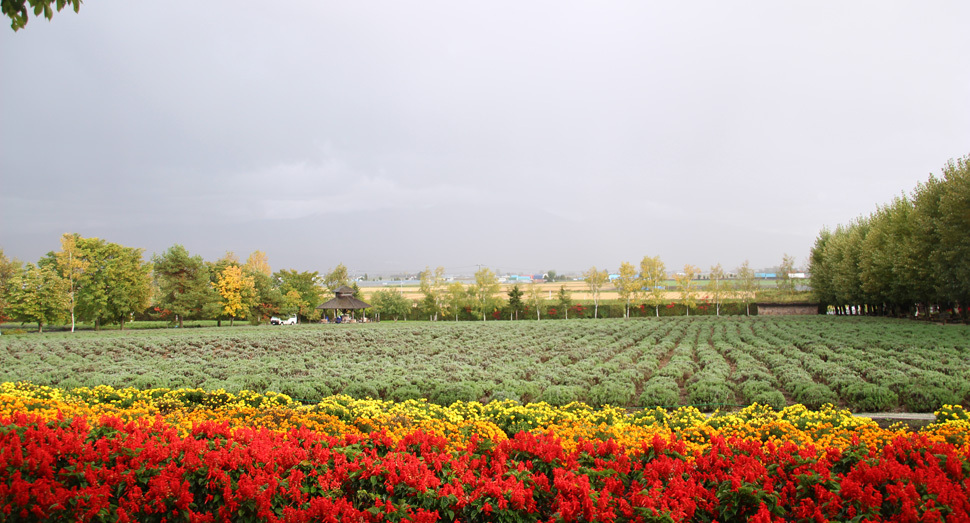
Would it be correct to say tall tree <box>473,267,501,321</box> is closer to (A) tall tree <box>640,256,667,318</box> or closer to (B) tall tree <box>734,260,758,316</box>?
(A) tall tree <box>640,256,667,318</box>

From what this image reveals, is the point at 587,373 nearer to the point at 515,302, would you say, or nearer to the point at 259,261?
the point at 515,302

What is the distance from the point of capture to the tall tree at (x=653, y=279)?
7050 cm

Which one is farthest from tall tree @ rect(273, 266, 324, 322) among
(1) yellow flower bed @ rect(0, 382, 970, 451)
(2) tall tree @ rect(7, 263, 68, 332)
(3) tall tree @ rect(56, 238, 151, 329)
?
(1) yellow flower bed @ rect(0, 382, 970, 451)

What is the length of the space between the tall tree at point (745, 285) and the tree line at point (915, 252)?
56.9 ft

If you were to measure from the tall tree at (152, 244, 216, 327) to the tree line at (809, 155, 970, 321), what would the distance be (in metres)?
56.9

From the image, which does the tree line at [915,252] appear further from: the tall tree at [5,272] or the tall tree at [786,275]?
the tall tree at [5,272]

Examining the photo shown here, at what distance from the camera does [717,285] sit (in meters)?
74.9

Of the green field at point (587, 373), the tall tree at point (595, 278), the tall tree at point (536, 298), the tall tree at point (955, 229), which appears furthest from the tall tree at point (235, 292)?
the tall tree at point (955, 229)

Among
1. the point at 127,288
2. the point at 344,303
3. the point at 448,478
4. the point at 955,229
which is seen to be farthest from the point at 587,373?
the point at 127,288

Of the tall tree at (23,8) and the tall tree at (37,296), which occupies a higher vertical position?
the tall tree at (23,8)

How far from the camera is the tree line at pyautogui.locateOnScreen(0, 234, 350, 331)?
4184 centimetres

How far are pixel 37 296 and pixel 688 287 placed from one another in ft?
228

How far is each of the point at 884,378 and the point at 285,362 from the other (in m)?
17.7

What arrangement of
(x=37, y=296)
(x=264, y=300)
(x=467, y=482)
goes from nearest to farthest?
(x=467, y=482)
(x=37, y=296)
(x=264, y=300)
